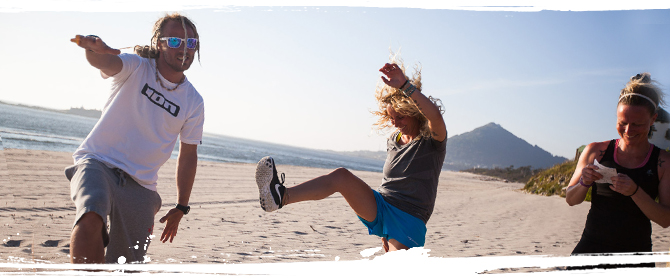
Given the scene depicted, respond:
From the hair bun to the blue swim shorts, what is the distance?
1.69 m

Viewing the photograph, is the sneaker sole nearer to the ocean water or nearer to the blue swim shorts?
the blue swim shorts

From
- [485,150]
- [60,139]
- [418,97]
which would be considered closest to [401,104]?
[418,97]

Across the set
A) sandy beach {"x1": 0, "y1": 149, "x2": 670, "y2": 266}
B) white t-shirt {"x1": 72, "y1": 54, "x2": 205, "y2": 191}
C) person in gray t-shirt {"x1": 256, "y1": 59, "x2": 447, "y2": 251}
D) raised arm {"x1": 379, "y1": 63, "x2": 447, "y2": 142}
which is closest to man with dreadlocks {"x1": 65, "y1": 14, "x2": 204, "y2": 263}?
white t-shirt {"x1": 72, "y1": 54, "x2": 205, "y2": 191}

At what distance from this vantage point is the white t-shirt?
101 inches

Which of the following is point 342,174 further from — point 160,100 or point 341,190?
point 160,100

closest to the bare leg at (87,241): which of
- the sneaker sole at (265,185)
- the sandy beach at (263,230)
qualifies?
the sandy beach at (263,230)

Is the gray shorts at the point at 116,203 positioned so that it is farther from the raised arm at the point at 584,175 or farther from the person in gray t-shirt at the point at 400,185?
the raised arm at the point at 584,175

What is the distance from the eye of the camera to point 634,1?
2.75m

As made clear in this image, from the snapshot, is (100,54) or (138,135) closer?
(100,54)

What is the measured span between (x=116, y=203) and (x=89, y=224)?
444 millimetres

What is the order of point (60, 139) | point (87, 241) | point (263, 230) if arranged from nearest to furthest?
point (87, 241) < point (263, 230) < point (60, 139)

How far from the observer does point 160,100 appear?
2.73 metres

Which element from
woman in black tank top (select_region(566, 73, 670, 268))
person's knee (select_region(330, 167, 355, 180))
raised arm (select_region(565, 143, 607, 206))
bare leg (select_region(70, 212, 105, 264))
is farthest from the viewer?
person's knee (select_region(330, 167, 355, 180))

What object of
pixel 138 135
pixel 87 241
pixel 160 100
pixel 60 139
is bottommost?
pixel 60 139
